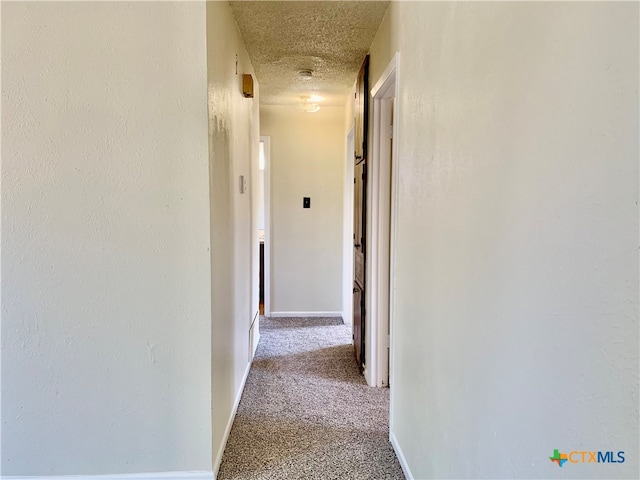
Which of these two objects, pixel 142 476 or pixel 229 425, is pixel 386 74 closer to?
pixel 229 425

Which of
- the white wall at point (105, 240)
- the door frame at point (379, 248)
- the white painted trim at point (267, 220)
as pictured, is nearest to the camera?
→ the white wall at point (105, 240)

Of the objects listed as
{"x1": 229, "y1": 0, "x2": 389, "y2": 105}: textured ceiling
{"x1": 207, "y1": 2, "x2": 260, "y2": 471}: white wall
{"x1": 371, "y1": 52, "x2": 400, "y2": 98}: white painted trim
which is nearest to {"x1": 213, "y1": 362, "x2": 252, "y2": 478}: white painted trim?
{"x1": 207, "y1": 2, "x2": 260, "y2": 471}: white wall

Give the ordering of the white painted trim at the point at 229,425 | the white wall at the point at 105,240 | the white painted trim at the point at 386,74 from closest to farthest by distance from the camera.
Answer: the white wall at the point at 105,240 → the white painted trim at the point at 229,425 → the white painted trim at the point at 386,74

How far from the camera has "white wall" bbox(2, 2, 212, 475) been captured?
1.58m

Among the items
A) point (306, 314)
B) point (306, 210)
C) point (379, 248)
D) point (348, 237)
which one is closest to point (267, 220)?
point (306, 210)

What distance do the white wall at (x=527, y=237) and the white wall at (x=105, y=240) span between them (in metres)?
0.93

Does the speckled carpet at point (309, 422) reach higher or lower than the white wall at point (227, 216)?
lower

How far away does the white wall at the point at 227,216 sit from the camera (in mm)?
1756

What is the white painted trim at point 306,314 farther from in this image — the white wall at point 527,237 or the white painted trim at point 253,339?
the white wall at point 527,237

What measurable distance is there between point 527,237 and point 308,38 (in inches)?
80.6

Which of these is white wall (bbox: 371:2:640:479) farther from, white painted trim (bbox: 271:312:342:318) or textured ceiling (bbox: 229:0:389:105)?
white painted trim (bbox: 271:312:342:318)

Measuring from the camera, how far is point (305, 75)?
3.14 metres

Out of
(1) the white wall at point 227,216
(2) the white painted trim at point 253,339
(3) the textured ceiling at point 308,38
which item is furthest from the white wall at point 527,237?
(2) the white painted trim at point 253,339

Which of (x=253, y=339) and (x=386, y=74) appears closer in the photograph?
(x=386, y=74)
